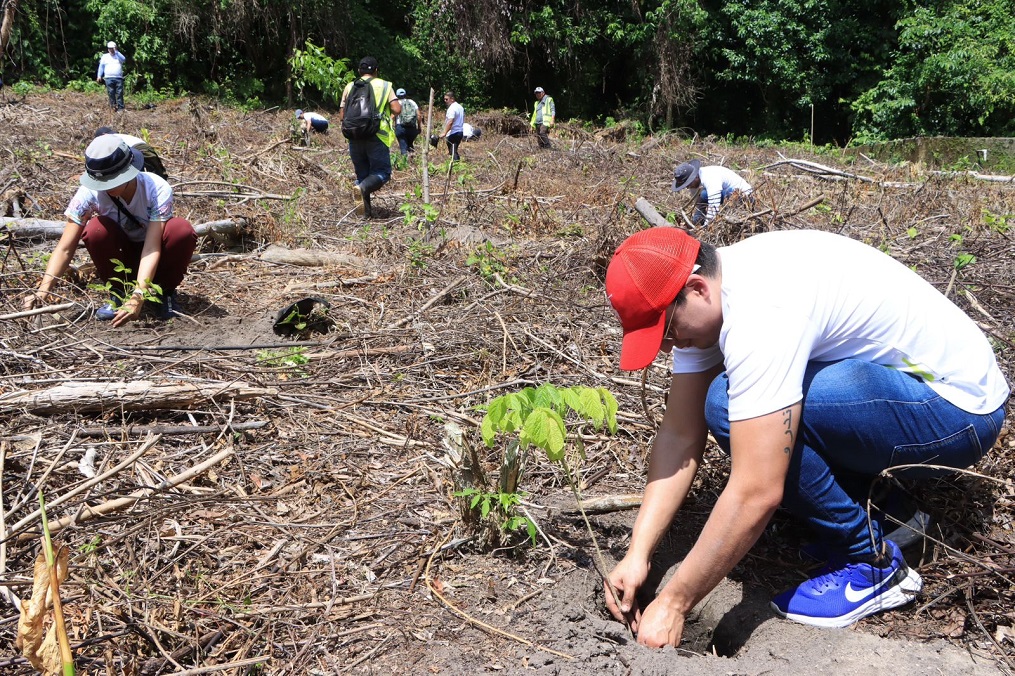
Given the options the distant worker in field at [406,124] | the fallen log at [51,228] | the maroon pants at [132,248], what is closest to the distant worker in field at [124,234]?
the maroon pants at [132,248]

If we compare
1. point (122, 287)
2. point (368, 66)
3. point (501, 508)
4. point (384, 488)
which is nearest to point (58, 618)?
point (501, 508)

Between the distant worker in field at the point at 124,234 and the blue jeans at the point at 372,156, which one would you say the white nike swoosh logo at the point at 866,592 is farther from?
the blue jeans at the point at 372,156

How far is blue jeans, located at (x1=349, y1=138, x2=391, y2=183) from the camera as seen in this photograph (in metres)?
6.89

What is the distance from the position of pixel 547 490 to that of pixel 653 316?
42.4 inches

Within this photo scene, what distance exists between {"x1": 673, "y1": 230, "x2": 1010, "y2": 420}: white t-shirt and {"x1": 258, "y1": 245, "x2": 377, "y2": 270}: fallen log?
3.70m

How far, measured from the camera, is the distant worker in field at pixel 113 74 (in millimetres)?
13047

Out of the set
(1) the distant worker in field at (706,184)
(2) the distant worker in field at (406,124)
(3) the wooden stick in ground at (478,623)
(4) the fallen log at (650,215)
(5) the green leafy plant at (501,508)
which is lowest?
(3) the wooden stick in ground at (478,623)

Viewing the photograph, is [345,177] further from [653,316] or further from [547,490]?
[653,316]

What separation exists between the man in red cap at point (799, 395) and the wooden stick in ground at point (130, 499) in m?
1.41

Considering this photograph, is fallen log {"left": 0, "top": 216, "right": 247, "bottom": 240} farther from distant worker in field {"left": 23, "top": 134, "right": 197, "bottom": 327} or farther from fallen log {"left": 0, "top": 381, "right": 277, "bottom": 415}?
fallen log {"left": 0, "top": 381, "right": 277, "bottom": 415}

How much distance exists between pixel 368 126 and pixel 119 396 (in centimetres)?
433

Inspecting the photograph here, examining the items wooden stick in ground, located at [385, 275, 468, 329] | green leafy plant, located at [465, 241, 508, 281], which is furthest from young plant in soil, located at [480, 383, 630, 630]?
A: green leafy plant, located at [465, 241, 508, 281]

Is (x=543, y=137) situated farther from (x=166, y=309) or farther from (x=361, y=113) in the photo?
(x=166, y=309)

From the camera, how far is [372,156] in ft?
22.7
